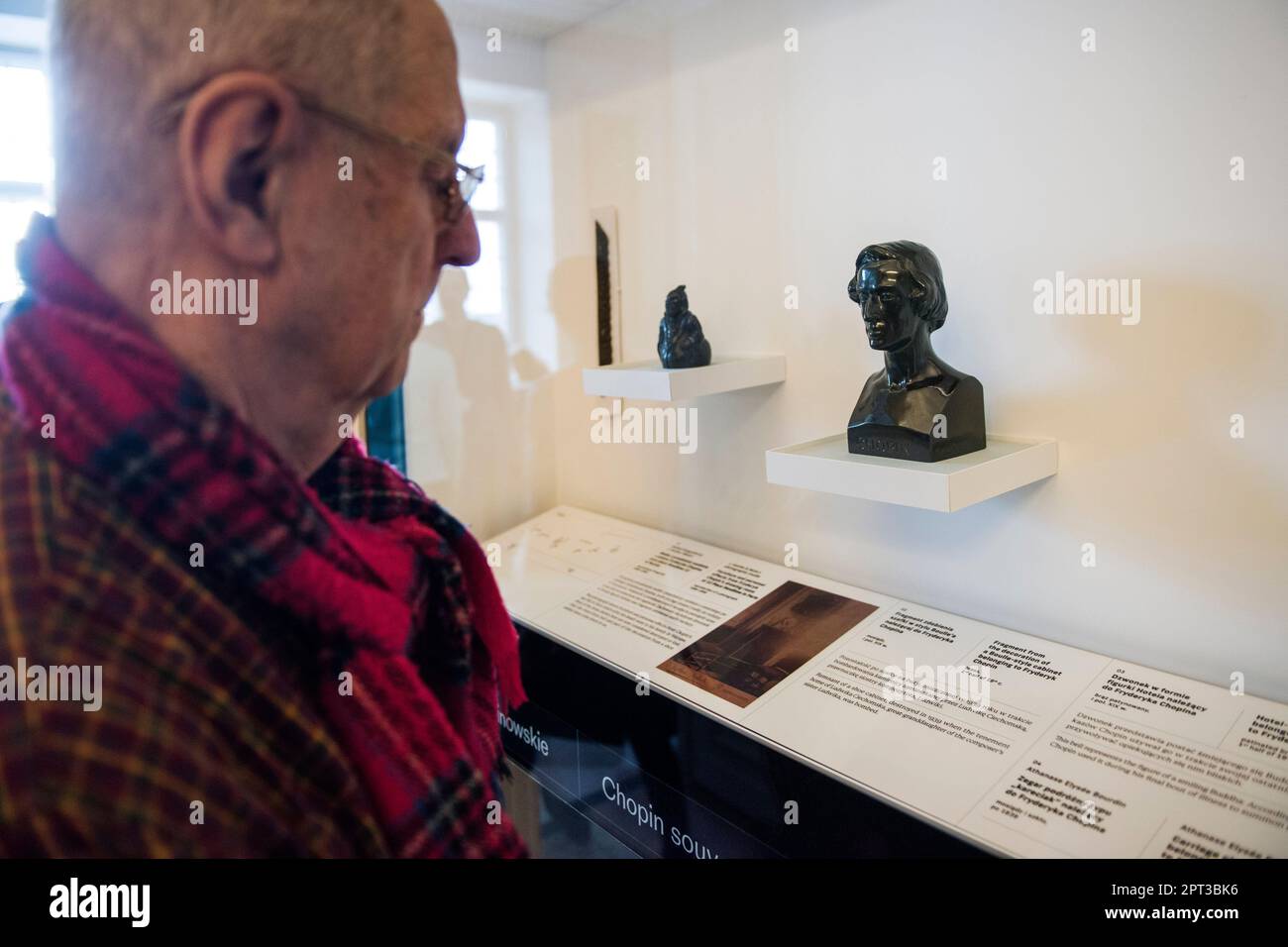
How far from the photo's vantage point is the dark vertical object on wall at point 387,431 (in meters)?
1.64

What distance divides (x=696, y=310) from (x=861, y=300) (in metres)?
0.62

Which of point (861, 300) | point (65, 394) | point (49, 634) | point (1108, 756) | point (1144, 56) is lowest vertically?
point (1108, 756)

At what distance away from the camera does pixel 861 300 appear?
4.08ft

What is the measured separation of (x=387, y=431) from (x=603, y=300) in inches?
23.0

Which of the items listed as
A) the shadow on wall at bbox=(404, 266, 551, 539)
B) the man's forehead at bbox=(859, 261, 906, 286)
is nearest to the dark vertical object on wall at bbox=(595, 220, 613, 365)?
the shadow on wall at bbox=(404, 266, 551, 539)

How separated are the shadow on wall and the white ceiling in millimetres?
533

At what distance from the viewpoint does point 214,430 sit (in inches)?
19.8

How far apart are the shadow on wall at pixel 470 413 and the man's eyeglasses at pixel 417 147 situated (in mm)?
1130

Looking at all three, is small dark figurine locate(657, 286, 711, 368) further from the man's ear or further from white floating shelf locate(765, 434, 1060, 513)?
the man's ear

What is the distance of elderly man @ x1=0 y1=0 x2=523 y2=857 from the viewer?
448mm

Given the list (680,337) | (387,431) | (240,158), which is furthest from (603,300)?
(240,158)
